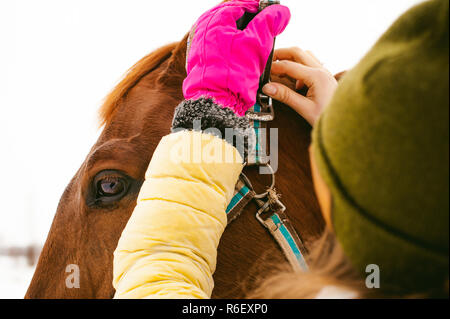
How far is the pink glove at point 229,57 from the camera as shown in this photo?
77cm

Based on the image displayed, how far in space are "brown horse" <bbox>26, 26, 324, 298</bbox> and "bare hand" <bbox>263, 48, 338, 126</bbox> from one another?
0.05m

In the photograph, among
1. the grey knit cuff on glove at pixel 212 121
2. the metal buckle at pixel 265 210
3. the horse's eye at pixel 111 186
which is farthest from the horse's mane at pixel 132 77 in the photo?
the metal buckle at pixel 265 210

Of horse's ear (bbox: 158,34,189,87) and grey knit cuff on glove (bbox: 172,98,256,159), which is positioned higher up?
horse's ear (bbox: 158,34,189,87)

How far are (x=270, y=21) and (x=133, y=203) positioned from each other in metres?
0.62

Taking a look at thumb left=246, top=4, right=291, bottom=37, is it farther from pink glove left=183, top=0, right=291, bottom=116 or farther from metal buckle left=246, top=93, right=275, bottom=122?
metal buckle left=246, top=93, right=275, bottom=122

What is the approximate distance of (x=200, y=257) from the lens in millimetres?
666

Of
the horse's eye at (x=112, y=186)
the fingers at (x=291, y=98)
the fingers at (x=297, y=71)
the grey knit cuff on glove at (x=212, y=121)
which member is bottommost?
the horse's eye at (x=112, y=186)

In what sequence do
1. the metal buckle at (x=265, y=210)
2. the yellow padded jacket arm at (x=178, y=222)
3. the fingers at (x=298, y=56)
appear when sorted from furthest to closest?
1. the fingers at (x=298, y=56)
2. the metal buckle at (x=265, y=210)
3. the yellow padded jacket arm at (x=178, y=222)

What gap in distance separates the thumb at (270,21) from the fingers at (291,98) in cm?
14

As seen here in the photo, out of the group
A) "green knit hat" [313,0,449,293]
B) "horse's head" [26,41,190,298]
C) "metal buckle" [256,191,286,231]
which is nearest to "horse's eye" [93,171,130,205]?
"horse's head" [26,41,190,298]

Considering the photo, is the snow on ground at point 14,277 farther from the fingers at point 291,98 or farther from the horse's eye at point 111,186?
the fingers at point 291,98

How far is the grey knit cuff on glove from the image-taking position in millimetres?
744

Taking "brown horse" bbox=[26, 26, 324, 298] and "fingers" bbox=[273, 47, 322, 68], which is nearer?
"brown horse" bbox=[26, 26, 324, 298]

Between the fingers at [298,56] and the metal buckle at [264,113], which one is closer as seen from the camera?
the metal buckle at [264,113]
